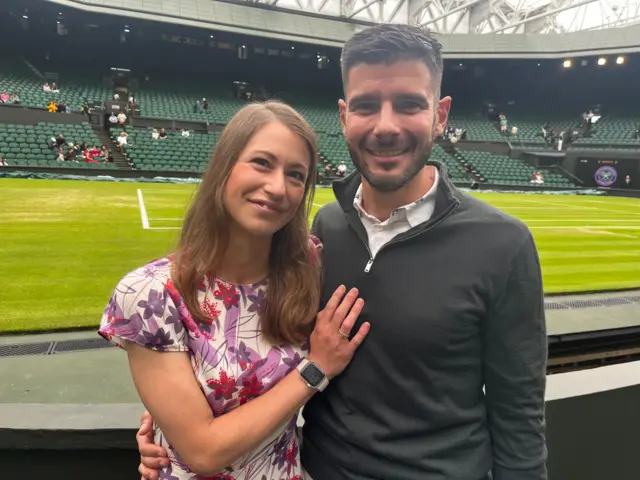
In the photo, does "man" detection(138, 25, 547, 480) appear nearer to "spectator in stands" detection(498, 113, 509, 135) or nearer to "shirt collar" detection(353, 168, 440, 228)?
"shirt collar" detection(353, 168, 440, 228)

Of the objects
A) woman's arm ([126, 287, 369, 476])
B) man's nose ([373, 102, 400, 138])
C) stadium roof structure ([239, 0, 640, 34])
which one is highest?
stadium roof structure ([239, 0, 640, 34])

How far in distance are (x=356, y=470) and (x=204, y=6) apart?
113 ft

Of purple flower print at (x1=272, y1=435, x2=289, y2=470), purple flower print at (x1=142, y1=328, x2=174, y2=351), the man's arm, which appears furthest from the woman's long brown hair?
the man's arm

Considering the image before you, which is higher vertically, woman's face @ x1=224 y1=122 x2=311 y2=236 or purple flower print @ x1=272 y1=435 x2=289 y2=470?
woman's face @ x1=224 y1=122 x2=311 y2=236

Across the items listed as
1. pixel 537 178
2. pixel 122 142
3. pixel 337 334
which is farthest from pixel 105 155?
pixel 537 178

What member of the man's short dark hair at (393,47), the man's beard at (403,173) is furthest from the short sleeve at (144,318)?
the man's short dark hair at (393,47)

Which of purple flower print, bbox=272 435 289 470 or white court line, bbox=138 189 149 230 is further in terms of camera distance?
white court line, bbox=138 189 149 230

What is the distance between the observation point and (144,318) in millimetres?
1237

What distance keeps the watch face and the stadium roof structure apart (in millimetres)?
35130

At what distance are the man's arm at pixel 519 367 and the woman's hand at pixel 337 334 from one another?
43cm

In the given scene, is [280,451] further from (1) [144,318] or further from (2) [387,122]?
(2) [387,122]

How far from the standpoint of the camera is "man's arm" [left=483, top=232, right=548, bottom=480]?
4.71ft

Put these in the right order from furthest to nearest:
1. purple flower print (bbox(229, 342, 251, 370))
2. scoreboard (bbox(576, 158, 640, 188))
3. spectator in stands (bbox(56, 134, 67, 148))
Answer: scoreboard (bbox(576, 158, 640, 188)) → spectator in stands (bbox(56, 134, 67, 148)) → purple flower print (bbox(229, 342, 251, 370))

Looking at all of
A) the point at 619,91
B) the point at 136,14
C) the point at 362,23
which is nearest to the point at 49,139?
the point at 136,14
